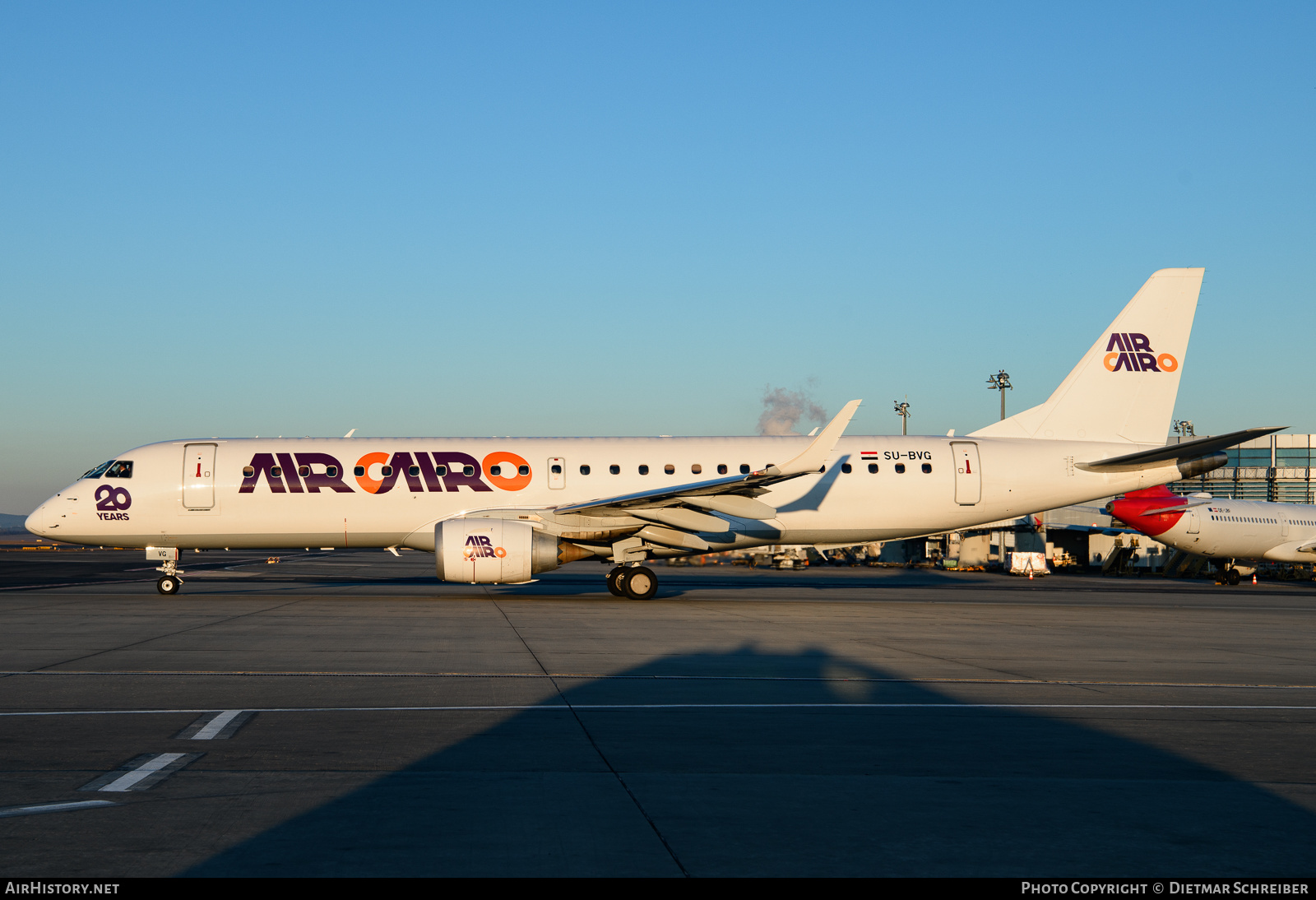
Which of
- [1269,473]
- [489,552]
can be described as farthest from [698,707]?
[1269,473]

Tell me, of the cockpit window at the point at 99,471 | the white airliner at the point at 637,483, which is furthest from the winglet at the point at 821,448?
the cockpit window at the point at 99,471

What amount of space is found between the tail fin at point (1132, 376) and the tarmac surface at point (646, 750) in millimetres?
9191

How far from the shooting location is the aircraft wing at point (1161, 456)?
70.9 ft

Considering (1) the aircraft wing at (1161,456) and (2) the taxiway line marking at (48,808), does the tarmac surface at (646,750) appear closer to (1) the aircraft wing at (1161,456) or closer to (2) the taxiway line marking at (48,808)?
(2) the taxiway line marking at (48,808)

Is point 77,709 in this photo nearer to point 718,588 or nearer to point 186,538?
point 186,538

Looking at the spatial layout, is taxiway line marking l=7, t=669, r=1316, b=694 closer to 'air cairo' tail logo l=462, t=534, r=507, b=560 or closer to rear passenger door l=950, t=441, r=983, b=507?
'air cairo' tail logo l=462, t=534, r=507, b=560

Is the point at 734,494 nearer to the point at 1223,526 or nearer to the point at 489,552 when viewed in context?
the point at 489,552

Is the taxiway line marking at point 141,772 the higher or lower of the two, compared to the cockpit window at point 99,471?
lower

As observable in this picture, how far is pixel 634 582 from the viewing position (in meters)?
22.8

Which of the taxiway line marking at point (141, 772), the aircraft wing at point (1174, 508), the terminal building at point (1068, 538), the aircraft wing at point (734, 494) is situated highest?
the aircraft wing at point (734, 494)

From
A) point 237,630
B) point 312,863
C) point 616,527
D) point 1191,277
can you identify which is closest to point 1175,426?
point 1191,277

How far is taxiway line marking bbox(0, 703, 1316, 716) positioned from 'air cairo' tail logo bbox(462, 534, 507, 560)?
11.8 meters

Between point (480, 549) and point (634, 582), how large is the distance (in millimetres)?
4081

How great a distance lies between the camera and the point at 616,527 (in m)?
22.1
